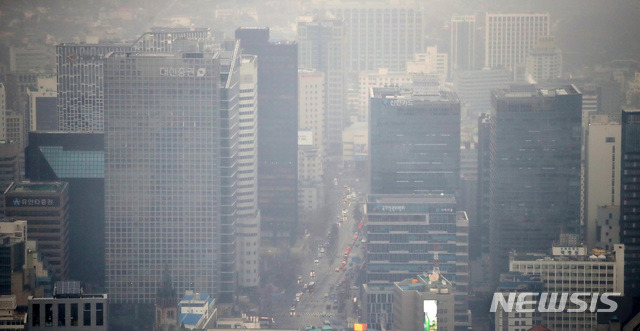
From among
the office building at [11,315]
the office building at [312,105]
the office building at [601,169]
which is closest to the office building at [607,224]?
the office building at [601,169]

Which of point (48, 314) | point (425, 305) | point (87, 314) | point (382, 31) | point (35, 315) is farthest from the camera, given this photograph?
point (382, 31)

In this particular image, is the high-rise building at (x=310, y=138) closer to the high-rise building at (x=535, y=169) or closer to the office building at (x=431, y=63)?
the office building at (x=431, y=63)

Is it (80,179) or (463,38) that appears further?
(463,38)

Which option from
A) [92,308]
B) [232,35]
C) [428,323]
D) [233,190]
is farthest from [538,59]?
[92,308]

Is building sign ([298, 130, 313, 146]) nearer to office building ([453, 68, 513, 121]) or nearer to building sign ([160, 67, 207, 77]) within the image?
office building ([453, 68, 513, 121])

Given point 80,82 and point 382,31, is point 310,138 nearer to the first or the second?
point 80,82

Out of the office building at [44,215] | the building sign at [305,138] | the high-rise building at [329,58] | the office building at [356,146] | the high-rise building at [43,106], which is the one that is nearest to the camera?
the office building at [44,215]

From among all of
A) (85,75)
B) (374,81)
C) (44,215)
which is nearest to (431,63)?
(374,81)
